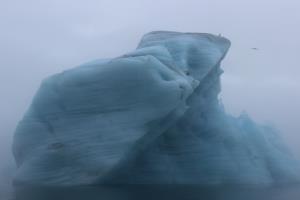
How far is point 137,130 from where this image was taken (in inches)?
335

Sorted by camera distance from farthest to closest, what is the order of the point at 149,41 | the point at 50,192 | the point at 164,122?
the point at 149,41
the point at 164,122
the point at 50,192

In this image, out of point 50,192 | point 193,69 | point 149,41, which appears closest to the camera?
point 50,192

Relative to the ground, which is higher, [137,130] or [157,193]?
[137,130]

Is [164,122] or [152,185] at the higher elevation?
[164,122]

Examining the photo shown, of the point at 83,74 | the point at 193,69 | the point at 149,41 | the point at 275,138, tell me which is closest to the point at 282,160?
the point at 275,138

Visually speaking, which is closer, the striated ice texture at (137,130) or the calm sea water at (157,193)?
the calm sea water at (157,193)

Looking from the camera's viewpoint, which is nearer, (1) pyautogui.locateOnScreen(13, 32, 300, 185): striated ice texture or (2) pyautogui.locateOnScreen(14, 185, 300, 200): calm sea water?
(2) pyautogui.locateOnScreen(14, 185, 300, 200): calm sea water

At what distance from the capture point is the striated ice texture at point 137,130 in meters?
8.55

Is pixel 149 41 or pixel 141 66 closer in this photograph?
pixel 141 66

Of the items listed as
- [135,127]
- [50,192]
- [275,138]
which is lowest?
[275,138]

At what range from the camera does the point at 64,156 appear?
338 inches

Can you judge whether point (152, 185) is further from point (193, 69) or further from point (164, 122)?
point (193, 69)

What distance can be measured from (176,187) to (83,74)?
1.89 m

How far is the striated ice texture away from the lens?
855 centimetres
